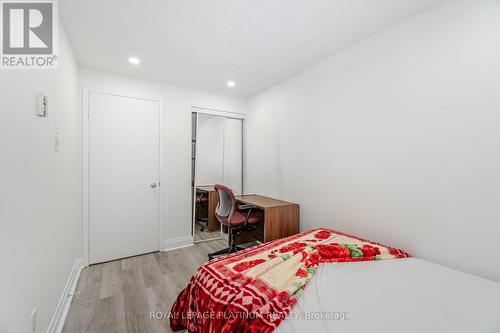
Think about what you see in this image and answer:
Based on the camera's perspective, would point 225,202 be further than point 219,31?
Yes

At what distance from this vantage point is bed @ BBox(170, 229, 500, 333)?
3.25ft

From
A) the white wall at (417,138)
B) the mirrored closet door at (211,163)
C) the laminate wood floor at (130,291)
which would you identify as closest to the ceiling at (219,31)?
the white wall at (417,138)

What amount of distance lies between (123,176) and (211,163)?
1.32 metres

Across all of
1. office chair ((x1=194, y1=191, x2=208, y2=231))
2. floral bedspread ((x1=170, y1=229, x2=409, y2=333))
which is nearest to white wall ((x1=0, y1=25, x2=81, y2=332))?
floral bedspread ((x1=170, y1=229, x2=409, y2=333))

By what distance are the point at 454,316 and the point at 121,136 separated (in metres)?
3.50

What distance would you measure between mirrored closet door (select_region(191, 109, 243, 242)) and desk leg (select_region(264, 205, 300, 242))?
1.32 metres

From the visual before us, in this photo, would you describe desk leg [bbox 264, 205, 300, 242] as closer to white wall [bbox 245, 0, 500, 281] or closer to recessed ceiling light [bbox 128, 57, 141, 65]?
white wall [bbox 245, 0, 500, 281]

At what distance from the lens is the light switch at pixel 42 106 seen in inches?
51.1

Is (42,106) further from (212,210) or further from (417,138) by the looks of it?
(417,138)

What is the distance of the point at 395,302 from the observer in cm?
112

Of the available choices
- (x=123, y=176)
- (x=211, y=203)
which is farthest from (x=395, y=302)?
(x=123, y=176)

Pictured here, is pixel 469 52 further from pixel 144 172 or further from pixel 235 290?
pixel 144 172

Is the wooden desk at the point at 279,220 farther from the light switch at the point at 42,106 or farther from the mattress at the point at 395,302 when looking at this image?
the light switch at the point at 42,106

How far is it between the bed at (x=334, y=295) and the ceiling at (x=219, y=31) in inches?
76.9
